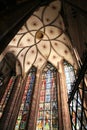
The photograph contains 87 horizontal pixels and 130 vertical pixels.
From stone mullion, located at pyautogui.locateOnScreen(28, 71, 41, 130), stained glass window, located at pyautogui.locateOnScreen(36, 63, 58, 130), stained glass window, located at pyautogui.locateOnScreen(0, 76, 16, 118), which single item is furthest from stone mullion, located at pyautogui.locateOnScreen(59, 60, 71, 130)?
stained glass window, located at pyautogui.locateOnScreen(0, 76, 16, 118)

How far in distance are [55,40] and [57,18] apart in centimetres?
207

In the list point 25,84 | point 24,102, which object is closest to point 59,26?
point 25,84

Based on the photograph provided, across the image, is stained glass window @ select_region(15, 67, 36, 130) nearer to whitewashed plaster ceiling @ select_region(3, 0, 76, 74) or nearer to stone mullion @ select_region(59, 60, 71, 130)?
whitewashed plaster ceiling @ select_region(3, 0, 76, 74)

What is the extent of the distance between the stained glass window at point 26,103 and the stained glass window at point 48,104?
0.79 m

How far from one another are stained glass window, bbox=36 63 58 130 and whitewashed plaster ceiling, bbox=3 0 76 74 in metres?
1.63

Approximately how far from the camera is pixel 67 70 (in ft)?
47.8

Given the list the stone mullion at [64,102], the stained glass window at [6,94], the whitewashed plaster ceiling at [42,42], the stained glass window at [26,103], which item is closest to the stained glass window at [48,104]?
the stone mullion at [64,102]

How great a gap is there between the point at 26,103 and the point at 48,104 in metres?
1.56

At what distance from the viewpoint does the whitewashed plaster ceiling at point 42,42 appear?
14266 mm

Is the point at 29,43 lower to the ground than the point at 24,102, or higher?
higher

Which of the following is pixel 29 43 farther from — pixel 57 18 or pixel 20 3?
pixel 20 3

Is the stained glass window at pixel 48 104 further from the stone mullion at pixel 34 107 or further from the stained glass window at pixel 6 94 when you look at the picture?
the stained glass window at pixel 6 94

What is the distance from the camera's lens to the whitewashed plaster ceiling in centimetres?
1427

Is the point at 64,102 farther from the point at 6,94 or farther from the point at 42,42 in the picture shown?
the point at 42,42
